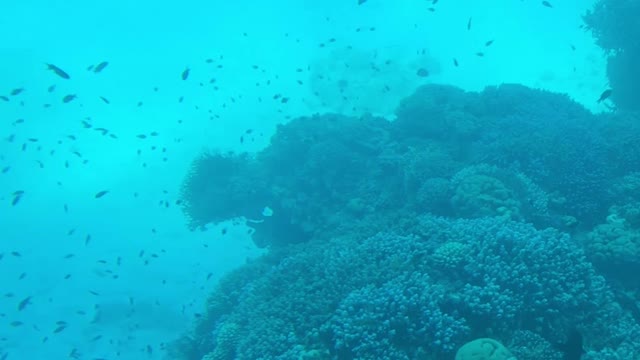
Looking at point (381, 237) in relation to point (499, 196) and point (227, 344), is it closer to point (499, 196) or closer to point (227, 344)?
point (499, 196)

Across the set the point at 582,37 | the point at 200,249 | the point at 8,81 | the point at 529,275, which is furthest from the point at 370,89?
the point at 8,81

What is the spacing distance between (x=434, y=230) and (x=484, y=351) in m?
3.06

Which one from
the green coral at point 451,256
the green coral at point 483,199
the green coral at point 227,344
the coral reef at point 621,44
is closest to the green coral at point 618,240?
the green coral at point 483,199

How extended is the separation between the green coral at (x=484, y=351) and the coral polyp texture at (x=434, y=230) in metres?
0.36

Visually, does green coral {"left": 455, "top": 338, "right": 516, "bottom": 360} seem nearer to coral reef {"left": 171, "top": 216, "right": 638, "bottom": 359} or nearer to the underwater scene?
the underwater scene

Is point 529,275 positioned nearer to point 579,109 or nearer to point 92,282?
point 579,109

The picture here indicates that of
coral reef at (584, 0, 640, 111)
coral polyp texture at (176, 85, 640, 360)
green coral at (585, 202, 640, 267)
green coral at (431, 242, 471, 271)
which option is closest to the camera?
coral polyp texture at (176, 85, 640, 360)

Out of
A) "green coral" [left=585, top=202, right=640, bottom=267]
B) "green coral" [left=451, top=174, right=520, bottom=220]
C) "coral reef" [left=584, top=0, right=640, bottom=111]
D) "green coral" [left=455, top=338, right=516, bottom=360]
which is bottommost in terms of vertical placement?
"green coral" [left=455, top=338, right=516, bottom=360]

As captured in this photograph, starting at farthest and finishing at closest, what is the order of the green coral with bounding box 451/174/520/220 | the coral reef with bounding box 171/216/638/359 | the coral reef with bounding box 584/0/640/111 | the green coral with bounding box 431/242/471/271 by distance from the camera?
the coral reef with bounding box 584/0/640/111 → the green coral with bounding box 451/174/520/220 → the green coral with bounding box 431/242/471/271 → the coral reef with bounding box 171/216/638/359

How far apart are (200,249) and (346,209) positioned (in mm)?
23436

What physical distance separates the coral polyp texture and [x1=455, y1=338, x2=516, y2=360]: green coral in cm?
36

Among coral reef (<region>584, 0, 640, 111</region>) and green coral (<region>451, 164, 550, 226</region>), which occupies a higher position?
coral reef (<region>584, 0, 640, 111</region>)

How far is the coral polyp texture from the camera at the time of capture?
6355 millimetres

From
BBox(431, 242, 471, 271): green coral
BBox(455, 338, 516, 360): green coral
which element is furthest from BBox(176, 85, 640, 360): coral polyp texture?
BBox(455, 338, 516, 360): green coral
